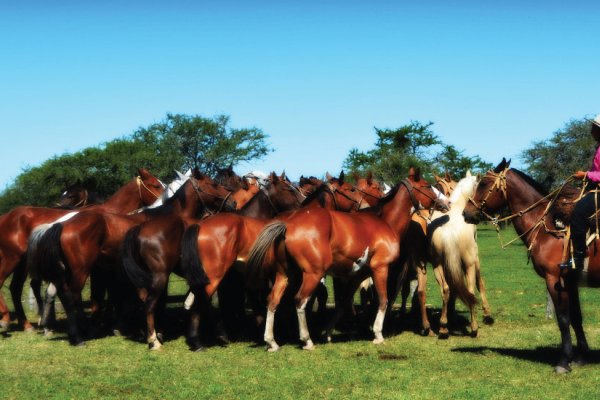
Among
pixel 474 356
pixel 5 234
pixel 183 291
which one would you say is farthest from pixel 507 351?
pixel 183 291

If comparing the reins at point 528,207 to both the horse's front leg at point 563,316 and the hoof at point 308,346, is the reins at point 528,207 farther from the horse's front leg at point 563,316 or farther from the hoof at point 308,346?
the hoof at point 308,346

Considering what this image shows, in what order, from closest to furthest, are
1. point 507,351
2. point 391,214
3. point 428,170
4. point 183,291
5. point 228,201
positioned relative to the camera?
point 507,351 → point 391,214 → point 228,201 → point 183,291 → point 428,170

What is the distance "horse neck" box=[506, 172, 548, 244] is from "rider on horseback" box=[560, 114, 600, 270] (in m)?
0.73

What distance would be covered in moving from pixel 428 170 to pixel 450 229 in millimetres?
56853

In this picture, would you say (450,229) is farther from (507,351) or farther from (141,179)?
(141,179)

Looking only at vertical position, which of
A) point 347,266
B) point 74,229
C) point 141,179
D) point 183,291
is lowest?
point 183,291

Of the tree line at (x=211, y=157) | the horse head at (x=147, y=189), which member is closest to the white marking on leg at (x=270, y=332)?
the horse head at (x=147, y=189)

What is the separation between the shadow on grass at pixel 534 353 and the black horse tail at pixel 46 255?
6.19 metres

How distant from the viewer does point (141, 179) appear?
14086 mm

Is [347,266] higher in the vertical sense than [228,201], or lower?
lower

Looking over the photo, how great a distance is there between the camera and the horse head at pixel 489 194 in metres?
9.65

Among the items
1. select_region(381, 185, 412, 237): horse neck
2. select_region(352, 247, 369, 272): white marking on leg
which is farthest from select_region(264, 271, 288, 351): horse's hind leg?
select_region(381, 185, 412, 237): horse neck

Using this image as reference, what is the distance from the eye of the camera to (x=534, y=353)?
1005cm

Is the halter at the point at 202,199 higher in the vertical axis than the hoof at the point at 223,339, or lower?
higher
